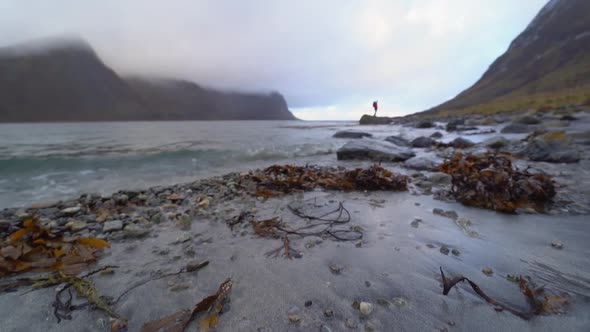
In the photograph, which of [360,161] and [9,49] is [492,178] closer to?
[360,161]

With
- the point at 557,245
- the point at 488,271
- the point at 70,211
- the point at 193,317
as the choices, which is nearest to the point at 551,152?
the point at 557,245

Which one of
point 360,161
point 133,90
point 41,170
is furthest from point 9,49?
point 360,161

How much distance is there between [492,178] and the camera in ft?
9.86

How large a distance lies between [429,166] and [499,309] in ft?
15.2

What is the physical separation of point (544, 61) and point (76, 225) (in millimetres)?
84065

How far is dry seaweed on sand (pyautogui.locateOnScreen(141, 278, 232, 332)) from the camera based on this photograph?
46.1 inches

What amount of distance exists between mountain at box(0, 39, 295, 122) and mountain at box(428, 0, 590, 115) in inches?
4605

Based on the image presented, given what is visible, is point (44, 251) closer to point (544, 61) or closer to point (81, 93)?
point (544, 61)

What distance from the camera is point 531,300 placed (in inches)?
48.4

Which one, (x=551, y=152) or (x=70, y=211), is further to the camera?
(x=551, y=152)

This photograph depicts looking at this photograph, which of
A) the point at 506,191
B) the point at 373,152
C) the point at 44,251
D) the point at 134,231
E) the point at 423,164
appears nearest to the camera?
the point at 44,251

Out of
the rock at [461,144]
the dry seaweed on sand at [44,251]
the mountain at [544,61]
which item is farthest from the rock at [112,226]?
the mountain at [544,61]

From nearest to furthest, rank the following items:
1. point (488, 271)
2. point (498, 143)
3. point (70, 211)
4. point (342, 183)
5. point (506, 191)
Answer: point (488, 271) → point (506, 191) → point (70, 211) → point (342, 183) → point (498, 143)

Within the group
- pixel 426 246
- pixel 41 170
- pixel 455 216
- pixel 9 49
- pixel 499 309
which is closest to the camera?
pixel 499 309
